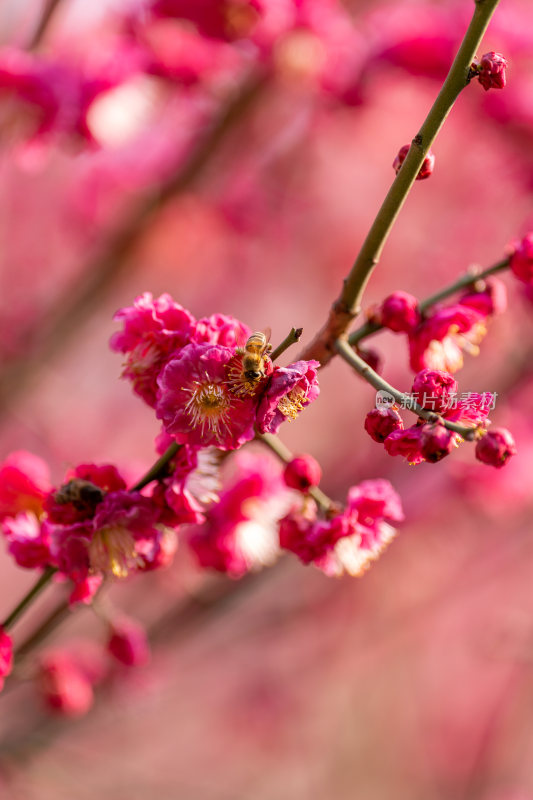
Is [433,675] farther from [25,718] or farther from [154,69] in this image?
[154,69]

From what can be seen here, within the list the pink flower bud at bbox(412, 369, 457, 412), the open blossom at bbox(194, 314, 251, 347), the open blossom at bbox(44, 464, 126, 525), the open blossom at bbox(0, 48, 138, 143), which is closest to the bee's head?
the open blossom at bbox(194, 314, 251, 347)

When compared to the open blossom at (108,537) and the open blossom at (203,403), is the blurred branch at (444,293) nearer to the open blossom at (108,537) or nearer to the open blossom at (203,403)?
the open blossom at (203,403)

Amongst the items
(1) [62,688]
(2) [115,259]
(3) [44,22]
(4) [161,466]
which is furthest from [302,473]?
(2) [115,259]

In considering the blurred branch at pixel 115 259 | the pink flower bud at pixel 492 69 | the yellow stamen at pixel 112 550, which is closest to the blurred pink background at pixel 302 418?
the blurred branch at pixel 115 259

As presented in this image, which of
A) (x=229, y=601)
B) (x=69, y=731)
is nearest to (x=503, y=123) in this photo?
(x=229, y=601)

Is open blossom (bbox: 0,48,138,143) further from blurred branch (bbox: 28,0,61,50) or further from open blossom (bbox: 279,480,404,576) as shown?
open blossom (bbox: 279,480,404,576)

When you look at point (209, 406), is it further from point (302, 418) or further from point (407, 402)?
point (302, 418)
